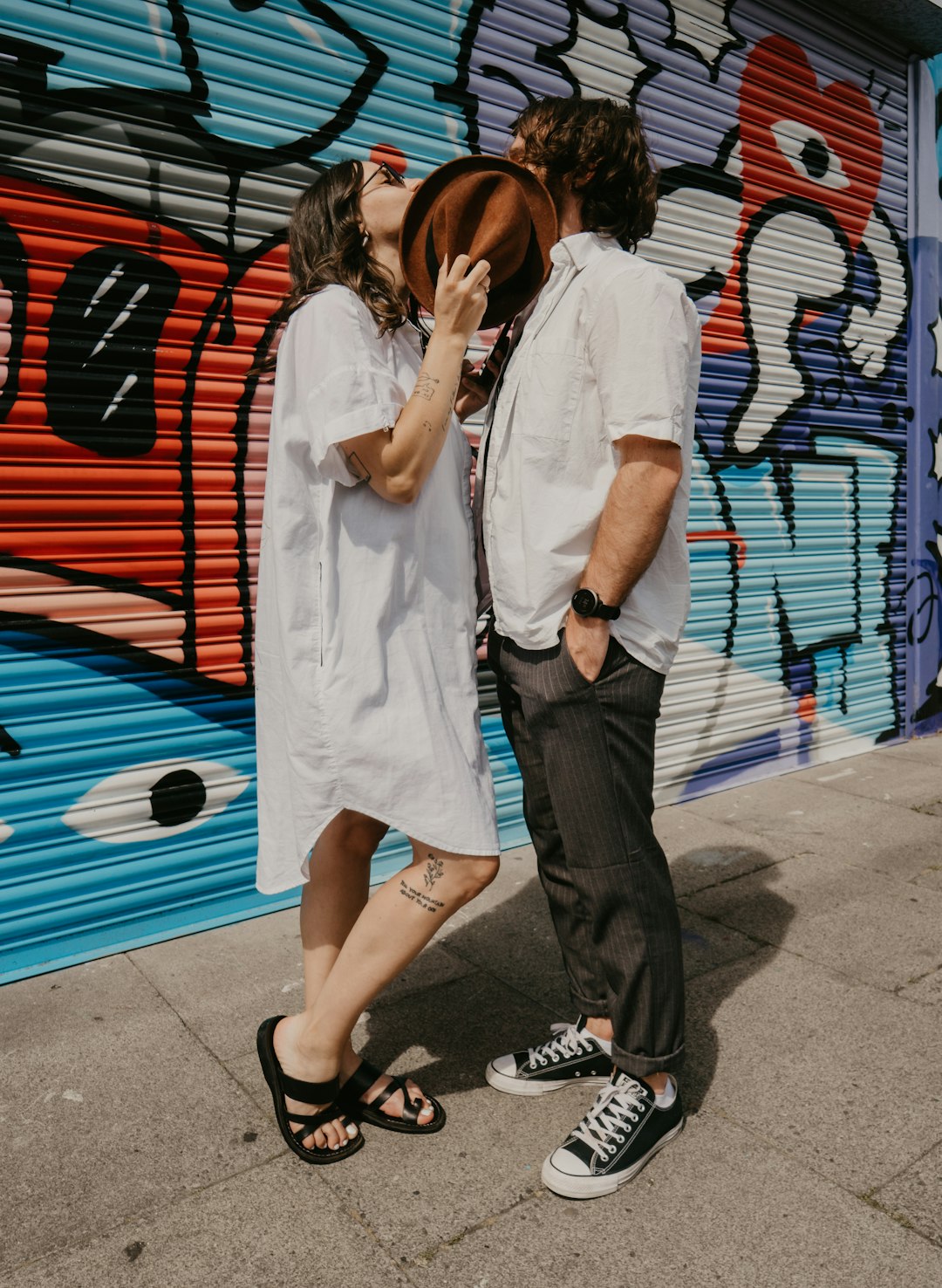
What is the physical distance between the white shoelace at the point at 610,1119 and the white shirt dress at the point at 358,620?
2.07 feet

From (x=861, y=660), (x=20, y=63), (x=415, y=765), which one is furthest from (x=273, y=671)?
(x=861, y=660)

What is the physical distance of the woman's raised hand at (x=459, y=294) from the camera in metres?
2.00

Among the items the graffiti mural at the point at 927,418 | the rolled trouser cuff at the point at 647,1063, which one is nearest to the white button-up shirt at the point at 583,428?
the rolled trouser cuff at the point at 647,1063

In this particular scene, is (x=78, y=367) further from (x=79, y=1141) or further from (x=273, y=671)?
(x=79, y=1141)

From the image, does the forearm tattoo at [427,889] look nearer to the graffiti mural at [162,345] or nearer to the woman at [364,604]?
the woman at [364,604]

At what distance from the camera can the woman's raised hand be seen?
2.00 metres

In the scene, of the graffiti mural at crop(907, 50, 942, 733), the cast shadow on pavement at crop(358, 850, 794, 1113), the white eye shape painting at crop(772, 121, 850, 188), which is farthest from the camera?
the graffiti mural at crop(907, 50, 942, 733)

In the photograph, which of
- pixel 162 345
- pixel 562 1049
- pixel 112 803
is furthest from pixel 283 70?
pixel 562 1049

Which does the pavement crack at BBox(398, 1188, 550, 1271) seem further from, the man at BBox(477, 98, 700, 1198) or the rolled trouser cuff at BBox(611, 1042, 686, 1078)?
the rolled trouser cuff at BBox(611, 1042, 686, 1078)

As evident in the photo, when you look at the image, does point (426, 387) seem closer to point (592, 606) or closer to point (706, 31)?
point (592, 606)

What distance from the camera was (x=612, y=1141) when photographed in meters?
2.15

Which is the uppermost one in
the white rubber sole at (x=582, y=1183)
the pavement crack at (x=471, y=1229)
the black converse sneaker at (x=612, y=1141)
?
the black converse sneaker at (x=612, y=1141)

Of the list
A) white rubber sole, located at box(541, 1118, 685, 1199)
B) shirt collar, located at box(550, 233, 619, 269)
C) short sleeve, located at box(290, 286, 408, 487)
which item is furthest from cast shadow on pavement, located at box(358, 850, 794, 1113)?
shirt collar, located at box(550, 233, 619, 269)

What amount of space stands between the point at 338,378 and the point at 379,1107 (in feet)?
5.34
